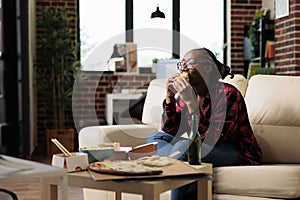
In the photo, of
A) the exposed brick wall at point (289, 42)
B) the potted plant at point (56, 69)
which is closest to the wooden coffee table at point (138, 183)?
the exposed brick wall at point (289, 42)

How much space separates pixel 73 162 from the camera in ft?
7.11

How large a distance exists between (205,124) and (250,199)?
0.44 m

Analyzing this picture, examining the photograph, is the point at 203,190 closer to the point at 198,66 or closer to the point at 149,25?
the point at 198,66

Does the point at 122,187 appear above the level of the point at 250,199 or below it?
above

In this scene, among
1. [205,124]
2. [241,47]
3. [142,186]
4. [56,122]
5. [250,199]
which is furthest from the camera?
[241,47]

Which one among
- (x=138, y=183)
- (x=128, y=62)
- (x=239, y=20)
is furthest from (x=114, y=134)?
(x=239, y=20)

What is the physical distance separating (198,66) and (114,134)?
771mm

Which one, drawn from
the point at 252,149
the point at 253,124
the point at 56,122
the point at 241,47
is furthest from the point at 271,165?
the point at 241,47

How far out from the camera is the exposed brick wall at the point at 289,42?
5.39 meters

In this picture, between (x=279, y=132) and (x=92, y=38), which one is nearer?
(x=279, y=132)

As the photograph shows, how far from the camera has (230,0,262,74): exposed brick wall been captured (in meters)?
7.08

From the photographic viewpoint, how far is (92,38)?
714 centimetres

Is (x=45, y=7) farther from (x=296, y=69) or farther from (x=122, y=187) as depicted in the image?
(x=122, y=187)

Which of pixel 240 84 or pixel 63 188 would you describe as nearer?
pixel 63 188
